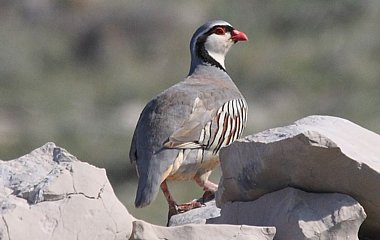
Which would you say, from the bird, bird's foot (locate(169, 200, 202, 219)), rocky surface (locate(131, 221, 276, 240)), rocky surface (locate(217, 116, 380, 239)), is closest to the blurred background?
the bird

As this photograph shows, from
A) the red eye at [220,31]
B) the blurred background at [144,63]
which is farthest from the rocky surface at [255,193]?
the blurred background at [144,63]

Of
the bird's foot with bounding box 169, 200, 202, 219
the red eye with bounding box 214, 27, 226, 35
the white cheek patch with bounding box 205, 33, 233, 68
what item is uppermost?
the red eye with bounding box 214, 27, 226, 35

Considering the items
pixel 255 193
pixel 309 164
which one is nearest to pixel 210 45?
pixel 255 193

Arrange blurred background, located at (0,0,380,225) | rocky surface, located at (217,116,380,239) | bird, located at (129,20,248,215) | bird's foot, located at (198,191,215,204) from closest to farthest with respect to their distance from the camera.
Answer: rocky surface, located at (217,116,380,239), bird, located at (129,20,248,215), bird's foot, located at (198,191,215,204), blurred background, located at (0,0,380,225)

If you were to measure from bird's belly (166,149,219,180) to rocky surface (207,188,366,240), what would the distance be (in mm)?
3113

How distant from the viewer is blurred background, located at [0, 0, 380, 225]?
76.4ft

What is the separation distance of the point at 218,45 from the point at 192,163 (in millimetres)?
1331

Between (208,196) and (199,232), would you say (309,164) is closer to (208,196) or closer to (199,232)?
(199,232)

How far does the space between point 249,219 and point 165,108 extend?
3050 mm

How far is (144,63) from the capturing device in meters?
28.4

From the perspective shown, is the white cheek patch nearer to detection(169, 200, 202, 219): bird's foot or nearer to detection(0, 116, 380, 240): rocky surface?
detection(169, 200, 202, 219): bird's foot

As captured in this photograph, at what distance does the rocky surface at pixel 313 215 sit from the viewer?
19.0 ft

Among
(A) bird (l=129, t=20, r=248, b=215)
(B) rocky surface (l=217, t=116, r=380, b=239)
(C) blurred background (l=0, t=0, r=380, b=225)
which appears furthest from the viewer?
(C) blurred background (l=0, t=0, r=380, b=225)

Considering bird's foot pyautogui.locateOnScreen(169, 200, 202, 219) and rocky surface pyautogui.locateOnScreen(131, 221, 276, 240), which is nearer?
rocky surface pyautogui.locateOnScreen(131, 221, 276, 240)
